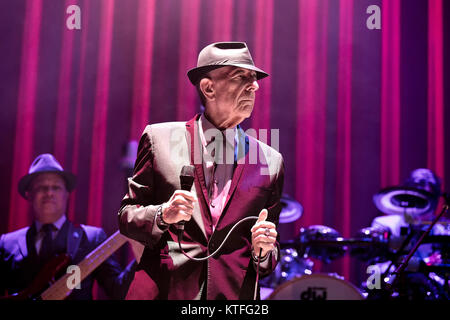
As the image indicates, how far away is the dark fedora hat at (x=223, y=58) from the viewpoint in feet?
6.57

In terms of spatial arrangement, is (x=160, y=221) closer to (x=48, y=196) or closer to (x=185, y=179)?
(x=185, y=179)

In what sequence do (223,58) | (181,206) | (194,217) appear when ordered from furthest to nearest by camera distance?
(223,58)
(194,217)
(181,206)

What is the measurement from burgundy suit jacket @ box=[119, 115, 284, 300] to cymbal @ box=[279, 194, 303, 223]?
9.40ft

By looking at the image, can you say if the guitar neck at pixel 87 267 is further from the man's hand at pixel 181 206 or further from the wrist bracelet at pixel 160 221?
the man's hand at pixel 181 206

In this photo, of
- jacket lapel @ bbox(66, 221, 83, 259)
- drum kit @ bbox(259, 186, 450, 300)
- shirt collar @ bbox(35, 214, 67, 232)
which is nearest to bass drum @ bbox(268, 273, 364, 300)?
drum kit @ bbox(259, 186, 450, 300)

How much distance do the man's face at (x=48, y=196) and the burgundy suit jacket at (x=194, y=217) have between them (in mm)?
2622

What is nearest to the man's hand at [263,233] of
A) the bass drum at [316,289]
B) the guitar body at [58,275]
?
the guitar body at [58,275]

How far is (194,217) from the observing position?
189 cm

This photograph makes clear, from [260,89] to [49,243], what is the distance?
2.31 meters

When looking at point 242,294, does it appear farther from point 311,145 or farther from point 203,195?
point 311,145

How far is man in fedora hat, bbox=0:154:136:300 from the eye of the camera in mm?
4105

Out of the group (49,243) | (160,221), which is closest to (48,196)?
(49,243)
